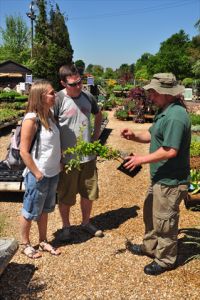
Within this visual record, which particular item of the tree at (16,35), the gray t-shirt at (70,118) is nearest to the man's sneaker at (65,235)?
the gray t-shirt at (70,118)

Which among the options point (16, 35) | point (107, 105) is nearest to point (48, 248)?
point (107, 105)

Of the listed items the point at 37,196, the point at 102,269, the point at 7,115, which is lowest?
the point at 102,269

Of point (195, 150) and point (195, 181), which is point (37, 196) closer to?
point (195, 181)

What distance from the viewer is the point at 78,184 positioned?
4.23 metres

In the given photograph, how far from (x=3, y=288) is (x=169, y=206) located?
161cm

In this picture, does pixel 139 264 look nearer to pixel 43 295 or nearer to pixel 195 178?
pixel 43 295

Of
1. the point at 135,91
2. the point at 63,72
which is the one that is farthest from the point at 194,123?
the point at 63,72

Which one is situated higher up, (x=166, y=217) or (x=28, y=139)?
(x=28, y=139)

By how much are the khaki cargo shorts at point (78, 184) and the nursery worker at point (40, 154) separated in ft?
1.30

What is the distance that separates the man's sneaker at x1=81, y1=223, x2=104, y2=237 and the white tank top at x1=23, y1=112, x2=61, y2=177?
1.04m

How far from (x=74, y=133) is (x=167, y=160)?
111 centimetres

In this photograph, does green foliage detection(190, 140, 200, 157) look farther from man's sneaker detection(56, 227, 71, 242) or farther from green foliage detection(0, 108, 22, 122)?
green foliage detection(0, 108, 22, 122)

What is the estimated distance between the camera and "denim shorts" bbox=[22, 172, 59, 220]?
3.53 metres

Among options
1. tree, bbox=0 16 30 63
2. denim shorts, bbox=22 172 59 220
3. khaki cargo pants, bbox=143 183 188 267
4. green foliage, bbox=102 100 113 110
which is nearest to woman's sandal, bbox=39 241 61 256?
denim shorts, bbox=22 172 59 220
